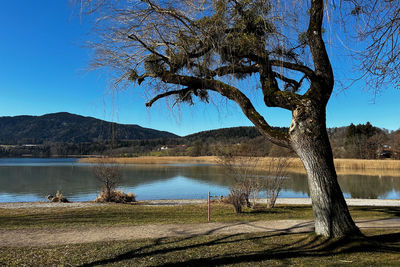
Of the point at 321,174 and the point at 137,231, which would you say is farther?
the point at 137,231

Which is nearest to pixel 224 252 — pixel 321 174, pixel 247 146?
pixel 321 174

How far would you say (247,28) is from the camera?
19.5 ft

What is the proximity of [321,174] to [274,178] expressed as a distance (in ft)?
24.8

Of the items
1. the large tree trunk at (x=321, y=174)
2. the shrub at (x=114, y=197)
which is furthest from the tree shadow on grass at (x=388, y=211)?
the shrub at (x=114, y=197)

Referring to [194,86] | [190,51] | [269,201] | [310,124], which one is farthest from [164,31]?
[269,201]

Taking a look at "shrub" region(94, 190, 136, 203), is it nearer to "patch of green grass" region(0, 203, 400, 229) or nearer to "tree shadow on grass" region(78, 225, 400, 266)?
"patch of green grass" region(0, 203, 400, 229)

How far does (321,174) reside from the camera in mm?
5121

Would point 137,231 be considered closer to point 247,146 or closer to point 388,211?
point 247,146

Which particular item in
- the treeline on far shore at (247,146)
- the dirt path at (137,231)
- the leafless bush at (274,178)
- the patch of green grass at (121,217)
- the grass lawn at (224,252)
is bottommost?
the patch of green grass at (121,217)

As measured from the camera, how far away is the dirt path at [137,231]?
6484 millimetres

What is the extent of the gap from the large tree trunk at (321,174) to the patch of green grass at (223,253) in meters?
0.27

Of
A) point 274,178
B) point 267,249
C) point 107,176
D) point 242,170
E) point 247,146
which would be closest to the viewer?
point 267,249

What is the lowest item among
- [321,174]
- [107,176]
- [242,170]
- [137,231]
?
[137,231]

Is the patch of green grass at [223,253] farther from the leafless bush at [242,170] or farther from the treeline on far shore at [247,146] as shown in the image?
the leafless bush at [242,170]
